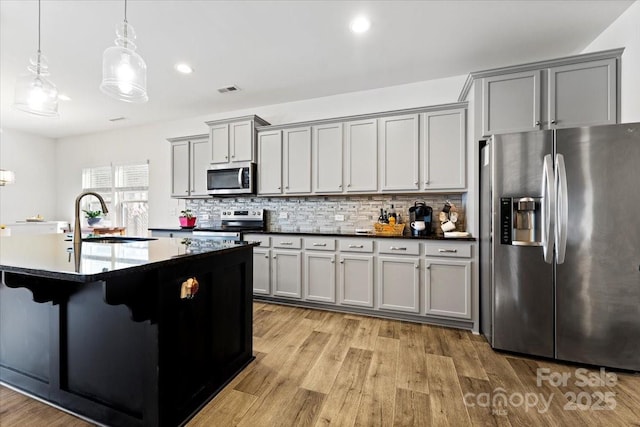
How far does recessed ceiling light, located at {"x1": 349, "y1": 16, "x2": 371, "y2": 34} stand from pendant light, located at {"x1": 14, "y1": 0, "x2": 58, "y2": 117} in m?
2.45

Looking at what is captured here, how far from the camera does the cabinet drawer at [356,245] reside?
3.12m

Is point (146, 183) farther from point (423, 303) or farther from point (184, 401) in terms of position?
point (423, 303)

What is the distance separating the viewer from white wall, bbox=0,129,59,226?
552 centimetres

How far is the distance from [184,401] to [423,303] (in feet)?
7.49

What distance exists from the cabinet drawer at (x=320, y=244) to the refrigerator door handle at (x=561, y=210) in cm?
200

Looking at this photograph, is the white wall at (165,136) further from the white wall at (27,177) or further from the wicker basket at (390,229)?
the wicker basket at (390,229)

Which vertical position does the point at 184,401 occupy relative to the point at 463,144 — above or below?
below

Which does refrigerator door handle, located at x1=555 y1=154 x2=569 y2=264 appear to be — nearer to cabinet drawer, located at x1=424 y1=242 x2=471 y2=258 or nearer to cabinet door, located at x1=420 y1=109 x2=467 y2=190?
cabinet drawer, located at x1=424 y1=242 x2=471 y2=258

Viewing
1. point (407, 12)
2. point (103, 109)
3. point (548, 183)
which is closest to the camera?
point (548, 183)

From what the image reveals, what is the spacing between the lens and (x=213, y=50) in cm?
285

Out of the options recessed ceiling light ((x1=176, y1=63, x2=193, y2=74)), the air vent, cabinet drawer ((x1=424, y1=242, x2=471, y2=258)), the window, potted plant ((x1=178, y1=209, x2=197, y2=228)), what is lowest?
cabinet drawer ((x1=424, y1=242, x2=471, y2=258))

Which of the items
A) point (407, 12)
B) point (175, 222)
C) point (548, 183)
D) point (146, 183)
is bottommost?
point (175, 222)

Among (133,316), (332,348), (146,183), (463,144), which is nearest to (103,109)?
(146,183)

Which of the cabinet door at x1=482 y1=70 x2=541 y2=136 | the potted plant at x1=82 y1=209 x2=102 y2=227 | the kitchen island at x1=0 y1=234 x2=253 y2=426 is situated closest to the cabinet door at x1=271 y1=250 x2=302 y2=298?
the kitchen island at x1=0 y1=234 x2=253 y2=426
